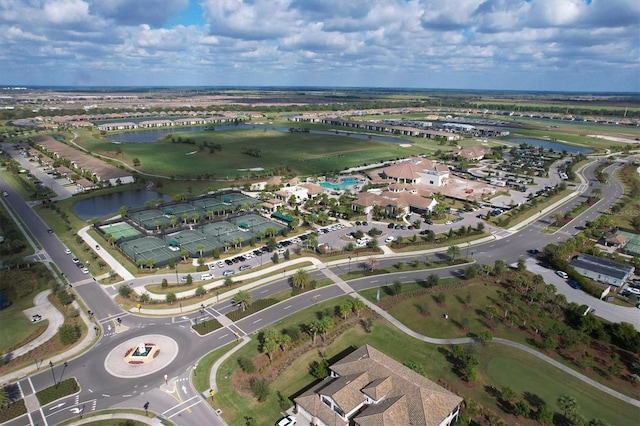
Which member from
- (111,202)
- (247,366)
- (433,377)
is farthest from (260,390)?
(111,202)

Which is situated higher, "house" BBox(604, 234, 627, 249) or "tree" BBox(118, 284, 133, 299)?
"house" BBox(604, 234, 627, 249)

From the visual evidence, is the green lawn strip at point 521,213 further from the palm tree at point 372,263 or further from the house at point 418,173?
the palm tree at point 372,263

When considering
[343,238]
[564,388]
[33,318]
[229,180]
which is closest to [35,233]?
[33,318]

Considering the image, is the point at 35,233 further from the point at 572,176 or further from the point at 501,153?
the point at 501,153

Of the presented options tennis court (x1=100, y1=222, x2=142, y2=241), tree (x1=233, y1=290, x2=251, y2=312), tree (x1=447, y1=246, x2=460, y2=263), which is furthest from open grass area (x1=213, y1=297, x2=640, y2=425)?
tennis court (x1=100, y1=222, x2=142, y2=241)

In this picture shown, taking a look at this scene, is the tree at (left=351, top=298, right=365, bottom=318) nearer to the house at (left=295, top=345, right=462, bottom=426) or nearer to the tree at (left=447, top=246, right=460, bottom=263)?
the house at (left=295, top=345, right=462, bottom=426)
